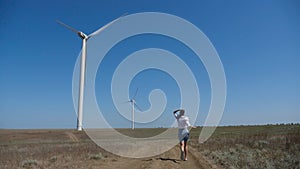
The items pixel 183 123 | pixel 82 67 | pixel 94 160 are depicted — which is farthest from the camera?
pixel 82 67

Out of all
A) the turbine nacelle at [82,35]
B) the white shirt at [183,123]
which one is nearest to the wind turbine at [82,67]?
the turbine nacelle at [82,35]

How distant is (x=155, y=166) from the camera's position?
11484mm

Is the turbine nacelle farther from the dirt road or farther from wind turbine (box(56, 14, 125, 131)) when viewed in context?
the dirt road

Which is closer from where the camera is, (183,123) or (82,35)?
(183,123)

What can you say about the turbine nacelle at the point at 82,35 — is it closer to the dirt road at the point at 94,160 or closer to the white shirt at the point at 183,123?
the dirt road at the point at 94,160

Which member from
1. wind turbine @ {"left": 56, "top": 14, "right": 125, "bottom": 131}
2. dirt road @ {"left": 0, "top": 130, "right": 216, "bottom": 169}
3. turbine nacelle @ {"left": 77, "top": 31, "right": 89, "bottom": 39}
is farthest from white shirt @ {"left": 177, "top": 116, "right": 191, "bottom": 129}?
turbine nacelle @ {"left": 77, "top": 31, "right": 89, "bottom": 39}

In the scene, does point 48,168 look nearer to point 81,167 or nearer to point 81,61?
point 81,167

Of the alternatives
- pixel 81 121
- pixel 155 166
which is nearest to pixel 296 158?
pixel 155 166

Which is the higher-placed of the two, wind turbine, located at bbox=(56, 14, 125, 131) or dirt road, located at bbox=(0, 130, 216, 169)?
wind turbine, located at bbox=(56, 14, 125, 131)

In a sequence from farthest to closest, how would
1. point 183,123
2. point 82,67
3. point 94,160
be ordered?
1. point 82,67
2. point 94,160
3. point 183,123

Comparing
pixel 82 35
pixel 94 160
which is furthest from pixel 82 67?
pixel 94 160

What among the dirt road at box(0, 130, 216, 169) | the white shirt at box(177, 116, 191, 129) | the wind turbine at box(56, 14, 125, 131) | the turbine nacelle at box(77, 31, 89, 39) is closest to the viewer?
the dirt road at box(0, 130, 216, 169)

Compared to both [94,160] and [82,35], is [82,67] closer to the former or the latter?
[82,35]

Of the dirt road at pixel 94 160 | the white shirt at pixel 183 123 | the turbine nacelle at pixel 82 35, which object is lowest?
the dirt road at pixel 94 160
